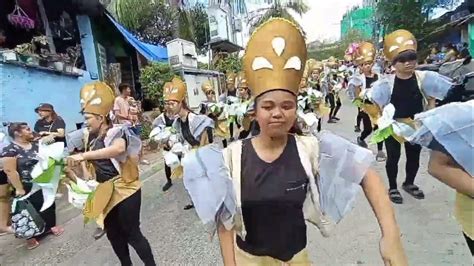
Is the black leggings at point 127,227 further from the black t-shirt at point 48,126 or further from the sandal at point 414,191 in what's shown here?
the black t-shirt at point 48,126

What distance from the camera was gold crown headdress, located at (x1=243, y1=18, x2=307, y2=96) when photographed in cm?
185

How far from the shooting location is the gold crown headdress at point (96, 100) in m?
3.32

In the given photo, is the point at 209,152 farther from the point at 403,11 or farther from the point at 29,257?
the point at 403,11

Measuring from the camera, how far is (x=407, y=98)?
4637 millimetres

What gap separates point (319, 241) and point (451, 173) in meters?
2.44

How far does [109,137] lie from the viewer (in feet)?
10.6

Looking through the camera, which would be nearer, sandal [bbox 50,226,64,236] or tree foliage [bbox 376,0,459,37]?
sandal [bbox 50,226,64,236]

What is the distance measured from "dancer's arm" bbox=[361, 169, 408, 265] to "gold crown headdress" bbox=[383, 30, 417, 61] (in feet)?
9.77

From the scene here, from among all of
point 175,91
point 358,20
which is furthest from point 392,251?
point 358,20

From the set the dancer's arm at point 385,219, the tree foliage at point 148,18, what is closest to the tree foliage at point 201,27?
the tree foliage at point 148,18

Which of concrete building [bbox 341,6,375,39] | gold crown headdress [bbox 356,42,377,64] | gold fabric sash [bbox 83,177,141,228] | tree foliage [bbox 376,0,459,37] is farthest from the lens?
concrete building [bbox 341,6,375,39]

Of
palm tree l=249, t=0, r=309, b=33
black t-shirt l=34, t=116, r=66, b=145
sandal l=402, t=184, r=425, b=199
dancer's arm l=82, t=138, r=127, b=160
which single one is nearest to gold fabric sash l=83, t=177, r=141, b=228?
dancer's arm l=82, t=138, r=127, b=160

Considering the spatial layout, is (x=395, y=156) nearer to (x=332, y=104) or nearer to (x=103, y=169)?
(x=103, y=169)

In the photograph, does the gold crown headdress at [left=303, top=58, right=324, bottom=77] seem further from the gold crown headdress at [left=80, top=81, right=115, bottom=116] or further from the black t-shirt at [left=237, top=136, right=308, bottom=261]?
the black t-shirt at [left=237, top=136, right=308, bottom=261]
